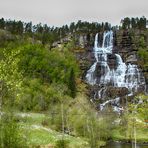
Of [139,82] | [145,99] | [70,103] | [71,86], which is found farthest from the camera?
[139,82]

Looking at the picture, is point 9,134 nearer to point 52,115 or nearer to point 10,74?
point 10,74

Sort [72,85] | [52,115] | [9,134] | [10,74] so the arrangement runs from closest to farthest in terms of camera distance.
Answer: [10,74]
[9,134]
[52,115]
[72,85]

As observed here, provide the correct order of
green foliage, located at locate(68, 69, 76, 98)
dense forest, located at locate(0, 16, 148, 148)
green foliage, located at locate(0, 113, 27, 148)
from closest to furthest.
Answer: dense forest, located at locate(0, 16, 148, 148), green foliage, located at locate(0, 113, 27, 148), green foliage, located at locate(68, 69, 76, 98)

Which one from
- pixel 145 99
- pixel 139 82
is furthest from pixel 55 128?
pixel 139 82

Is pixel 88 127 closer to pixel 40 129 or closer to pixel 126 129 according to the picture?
pixel 40 129

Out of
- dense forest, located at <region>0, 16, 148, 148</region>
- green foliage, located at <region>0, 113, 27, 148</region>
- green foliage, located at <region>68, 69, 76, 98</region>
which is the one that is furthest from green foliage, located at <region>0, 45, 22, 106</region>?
green foliage, located at <region>68, 69, 76, 98</region>

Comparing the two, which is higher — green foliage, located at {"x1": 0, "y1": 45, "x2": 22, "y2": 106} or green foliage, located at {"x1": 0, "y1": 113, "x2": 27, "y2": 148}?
green foliage, located at {"x1": 0, "y1": 45, "x2": 22, "y2": 106}

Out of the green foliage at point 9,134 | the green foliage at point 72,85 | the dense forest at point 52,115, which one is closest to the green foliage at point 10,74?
the dense forest at point 52,115

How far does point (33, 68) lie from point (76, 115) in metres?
91.8

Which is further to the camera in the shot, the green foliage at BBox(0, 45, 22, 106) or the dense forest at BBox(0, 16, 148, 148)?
the dense forest at BBox(0, 16, 148, 148)

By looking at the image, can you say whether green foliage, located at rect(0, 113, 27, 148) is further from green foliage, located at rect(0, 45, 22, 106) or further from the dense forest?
green foliage, located at rect(0, 45, 22, 106)

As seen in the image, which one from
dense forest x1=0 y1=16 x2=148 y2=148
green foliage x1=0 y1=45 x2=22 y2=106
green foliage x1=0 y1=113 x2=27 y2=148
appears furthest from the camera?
green foliage x1=0 y1=113 x2=27 y2=148

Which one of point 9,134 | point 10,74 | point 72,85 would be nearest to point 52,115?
point 72,85

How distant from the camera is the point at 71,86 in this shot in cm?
17875
